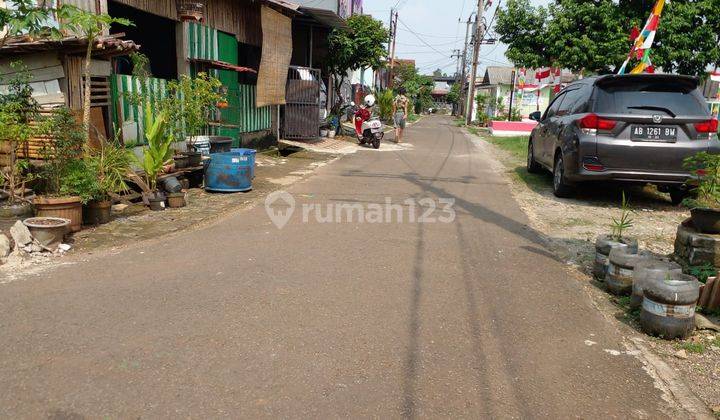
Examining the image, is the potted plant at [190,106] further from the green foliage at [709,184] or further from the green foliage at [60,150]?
the green foliage at [709,184]

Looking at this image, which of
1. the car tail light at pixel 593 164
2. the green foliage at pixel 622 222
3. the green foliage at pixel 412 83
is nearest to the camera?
the green foliage at pixel 622 222

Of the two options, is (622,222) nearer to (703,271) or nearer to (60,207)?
(703,271)

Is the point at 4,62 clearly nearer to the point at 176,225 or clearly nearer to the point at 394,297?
the point at 176,225

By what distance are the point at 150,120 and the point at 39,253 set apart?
9.61 feet

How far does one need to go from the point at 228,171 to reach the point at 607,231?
5.70m

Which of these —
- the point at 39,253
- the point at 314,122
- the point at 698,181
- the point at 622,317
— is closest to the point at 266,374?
the point at 622,317

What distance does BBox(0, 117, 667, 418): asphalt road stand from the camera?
9.61 ft

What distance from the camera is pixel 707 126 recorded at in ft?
25.2

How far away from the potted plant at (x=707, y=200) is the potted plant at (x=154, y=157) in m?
6.40

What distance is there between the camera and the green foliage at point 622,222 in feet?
17.4

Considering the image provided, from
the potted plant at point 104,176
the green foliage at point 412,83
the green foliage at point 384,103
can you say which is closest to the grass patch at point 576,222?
the potted plant at point 104,176

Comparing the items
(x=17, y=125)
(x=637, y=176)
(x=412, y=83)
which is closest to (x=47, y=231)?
(x=17, y=125)

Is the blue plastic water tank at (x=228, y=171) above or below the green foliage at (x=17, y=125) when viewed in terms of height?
below

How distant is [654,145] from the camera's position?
7.71 meters
